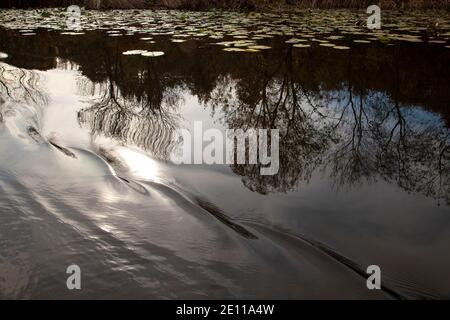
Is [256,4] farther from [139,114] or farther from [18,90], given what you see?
[139,114]

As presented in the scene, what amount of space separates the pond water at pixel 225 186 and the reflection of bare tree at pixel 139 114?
23 mm

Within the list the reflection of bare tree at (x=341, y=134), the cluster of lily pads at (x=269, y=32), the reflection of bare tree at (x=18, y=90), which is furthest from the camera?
the cluster of lily pads at (x=269, y=32)

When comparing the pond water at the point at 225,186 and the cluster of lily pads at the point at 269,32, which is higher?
the cluster of lily pads at the point at 269,32

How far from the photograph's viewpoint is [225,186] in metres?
2.32

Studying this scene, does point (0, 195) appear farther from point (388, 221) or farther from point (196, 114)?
point (388, 221)

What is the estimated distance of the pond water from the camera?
1.52 meters

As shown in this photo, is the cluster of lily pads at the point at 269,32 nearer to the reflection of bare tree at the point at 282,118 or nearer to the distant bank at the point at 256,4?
the reflection of bare tree at the point at 282,118

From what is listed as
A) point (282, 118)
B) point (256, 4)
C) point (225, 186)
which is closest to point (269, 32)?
point (282, 118)

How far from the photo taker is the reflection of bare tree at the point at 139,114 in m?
3.00

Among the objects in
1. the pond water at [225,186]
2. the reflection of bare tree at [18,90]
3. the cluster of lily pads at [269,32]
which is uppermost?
the cluster of lily pads at [269,32]

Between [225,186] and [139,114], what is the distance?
1.68 metres

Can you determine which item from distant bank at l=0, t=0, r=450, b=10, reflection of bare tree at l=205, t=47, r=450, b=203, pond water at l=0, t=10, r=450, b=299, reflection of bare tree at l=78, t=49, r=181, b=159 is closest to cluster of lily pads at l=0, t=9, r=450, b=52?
reflection of bare tree at l=78, t=49, r=181, b=159

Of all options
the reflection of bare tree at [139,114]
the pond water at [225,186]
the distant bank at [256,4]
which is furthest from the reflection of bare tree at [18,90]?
the distant bank at [256,4]
